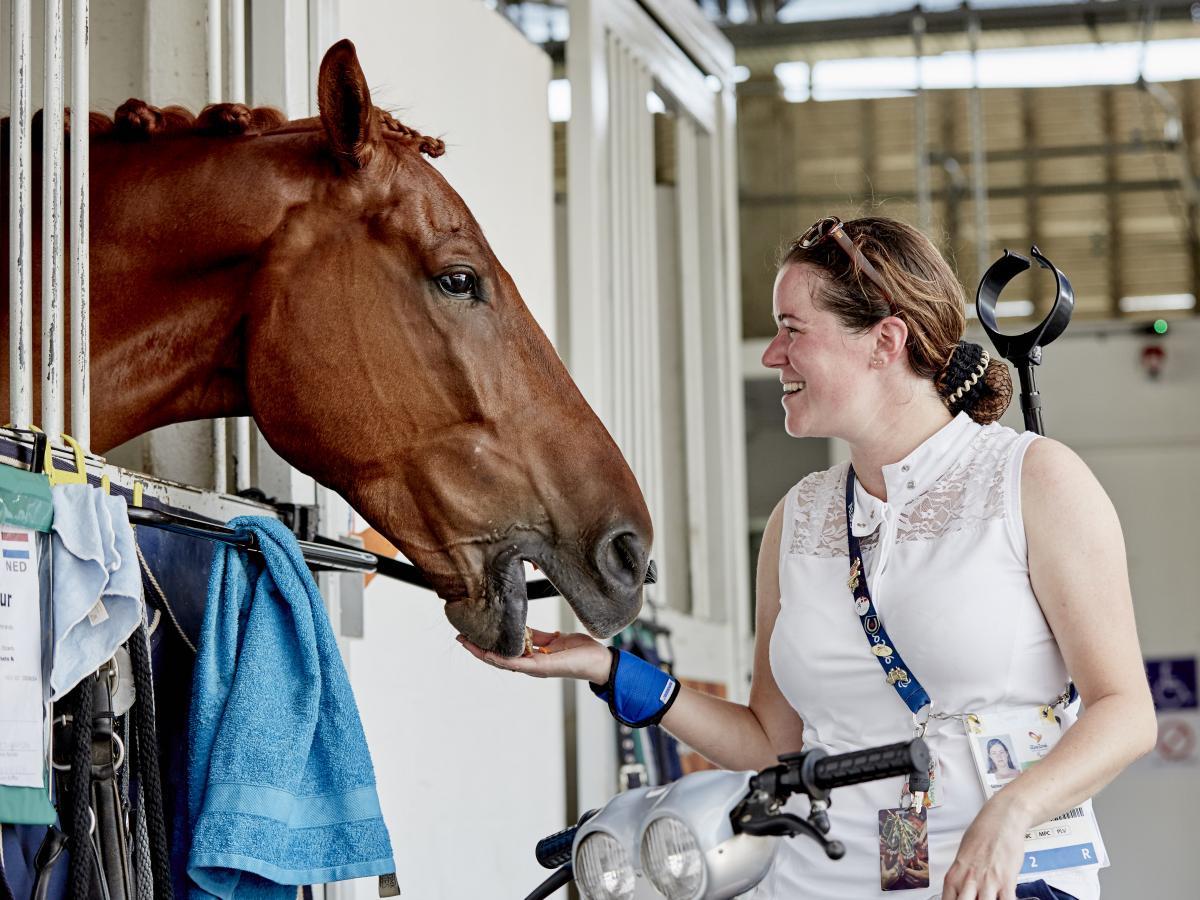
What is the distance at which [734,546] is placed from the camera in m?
3.73

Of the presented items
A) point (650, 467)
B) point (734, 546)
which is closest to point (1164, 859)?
point (734, 546)

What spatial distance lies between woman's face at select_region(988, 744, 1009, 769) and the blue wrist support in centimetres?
33

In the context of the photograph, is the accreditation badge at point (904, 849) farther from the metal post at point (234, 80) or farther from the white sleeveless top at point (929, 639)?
the metal post at point (234, 80)

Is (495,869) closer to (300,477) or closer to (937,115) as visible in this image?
(300,477)

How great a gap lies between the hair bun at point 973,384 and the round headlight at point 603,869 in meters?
0.74

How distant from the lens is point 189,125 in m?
1.55

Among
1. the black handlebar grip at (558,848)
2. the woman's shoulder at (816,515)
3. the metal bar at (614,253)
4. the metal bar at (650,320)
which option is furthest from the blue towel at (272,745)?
the metal bar at (650,320)

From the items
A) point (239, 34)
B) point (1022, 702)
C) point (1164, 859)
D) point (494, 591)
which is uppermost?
point (239, 34)

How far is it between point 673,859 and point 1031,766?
52 cm

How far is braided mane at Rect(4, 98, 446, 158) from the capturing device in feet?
5.04

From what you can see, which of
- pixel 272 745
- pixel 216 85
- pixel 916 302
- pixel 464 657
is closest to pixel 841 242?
pixel 916 302

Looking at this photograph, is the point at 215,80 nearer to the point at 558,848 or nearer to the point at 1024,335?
the point at 1024,335

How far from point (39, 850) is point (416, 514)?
18.3 inches

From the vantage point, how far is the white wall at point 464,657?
7.10ft
